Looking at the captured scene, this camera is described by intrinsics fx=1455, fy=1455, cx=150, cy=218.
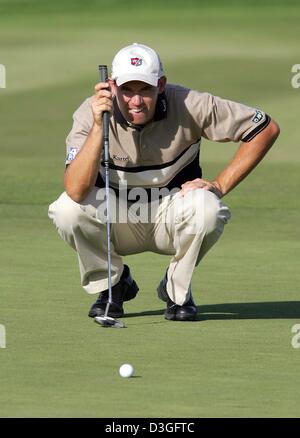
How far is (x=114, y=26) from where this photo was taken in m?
26.1

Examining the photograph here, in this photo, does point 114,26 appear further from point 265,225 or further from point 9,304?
point 9,304

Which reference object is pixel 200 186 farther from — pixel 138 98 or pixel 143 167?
pixel 138 98

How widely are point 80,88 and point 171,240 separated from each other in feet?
41.8

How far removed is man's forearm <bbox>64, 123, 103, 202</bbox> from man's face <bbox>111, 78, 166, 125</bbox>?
0.74 feet

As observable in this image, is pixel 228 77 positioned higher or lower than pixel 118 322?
higher

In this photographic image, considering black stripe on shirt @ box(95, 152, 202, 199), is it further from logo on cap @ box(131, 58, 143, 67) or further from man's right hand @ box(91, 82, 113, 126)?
logo on cap @ box(131, 58, 143, 67)

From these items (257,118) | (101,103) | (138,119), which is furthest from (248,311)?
(101,103)

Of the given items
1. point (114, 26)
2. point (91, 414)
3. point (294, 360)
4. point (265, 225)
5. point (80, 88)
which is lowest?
point (91, 414)

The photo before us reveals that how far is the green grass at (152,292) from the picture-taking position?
5.69 metres

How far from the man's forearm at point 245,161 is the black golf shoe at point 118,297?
2.53 ft

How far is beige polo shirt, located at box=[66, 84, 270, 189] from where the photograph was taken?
7559mm

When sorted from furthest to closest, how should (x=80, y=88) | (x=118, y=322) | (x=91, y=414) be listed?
(x=80, y=88)
(x=118, y=322)
(x=91, y=414)

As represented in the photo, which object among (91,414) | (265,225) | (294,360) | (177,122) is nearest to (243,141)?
(177,122)

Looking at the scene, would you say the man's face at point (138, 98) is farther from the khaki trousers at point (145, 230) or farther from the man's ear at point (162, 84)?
the khaki trousers at point (145, 230)
